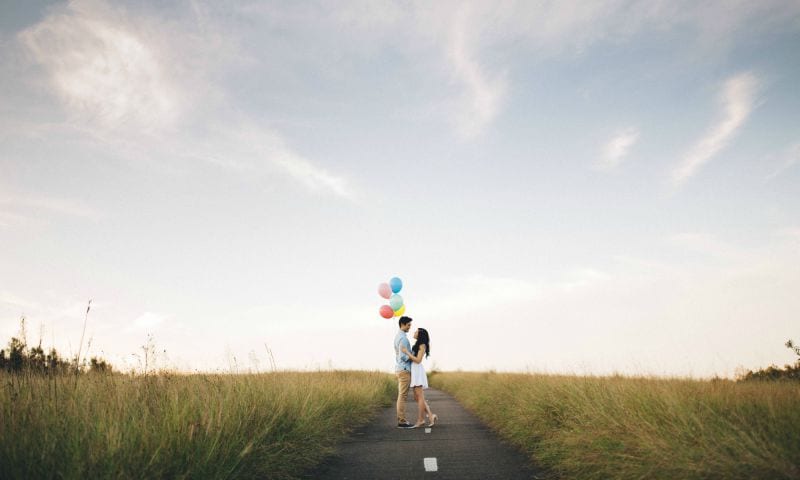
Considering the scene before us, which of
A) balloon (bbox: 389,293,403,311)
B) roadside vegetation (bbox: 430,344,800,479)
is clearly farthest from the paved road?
balloon (bbox: 389,293,403,311)

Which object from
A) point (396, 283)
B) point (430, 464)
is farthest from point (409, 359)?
point (396, 283)

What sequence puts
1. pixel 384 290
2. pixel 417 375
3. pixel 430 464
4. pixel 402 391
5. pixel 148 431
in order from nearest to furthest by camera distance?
pixel 148 431, pixel 430 464, pixel 402 391, pixel 417 375, pixel 384 290

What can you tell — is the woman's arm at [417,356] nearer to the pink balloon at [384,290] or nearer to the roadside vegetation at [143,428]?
the roadside vegetation at [143,428]

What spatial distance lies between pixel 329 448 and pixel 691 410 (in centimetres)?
550

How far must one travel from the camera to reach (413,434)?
32.2 feet

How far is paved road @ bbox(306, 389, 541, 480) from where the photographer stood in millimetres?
6254

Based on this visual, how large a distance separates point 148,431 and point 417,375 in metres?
7.57

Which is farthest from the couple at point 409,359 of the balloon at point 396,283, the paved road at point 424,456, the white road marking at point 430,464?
the balloon at point 396,283

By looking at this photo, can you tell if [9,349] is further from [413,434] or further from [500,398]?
[500,398]

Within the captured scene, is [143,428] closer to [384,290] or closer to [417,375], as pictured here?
[417,375]

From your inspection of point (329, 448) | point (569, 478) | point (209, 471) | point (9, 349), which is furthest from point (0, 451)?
point (569, 478)

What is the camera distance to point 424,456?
7.38 metres

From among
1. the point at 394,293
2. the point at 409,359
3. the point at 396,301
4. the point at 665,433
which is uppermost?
the point at 394,293

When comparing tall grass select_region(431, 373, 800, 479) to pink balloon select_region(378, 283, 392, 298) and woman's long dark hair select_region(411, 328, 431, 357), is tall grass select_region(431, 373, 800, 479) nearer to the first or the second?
woman's long dark hair select_region(411, 328, 431, 357)
